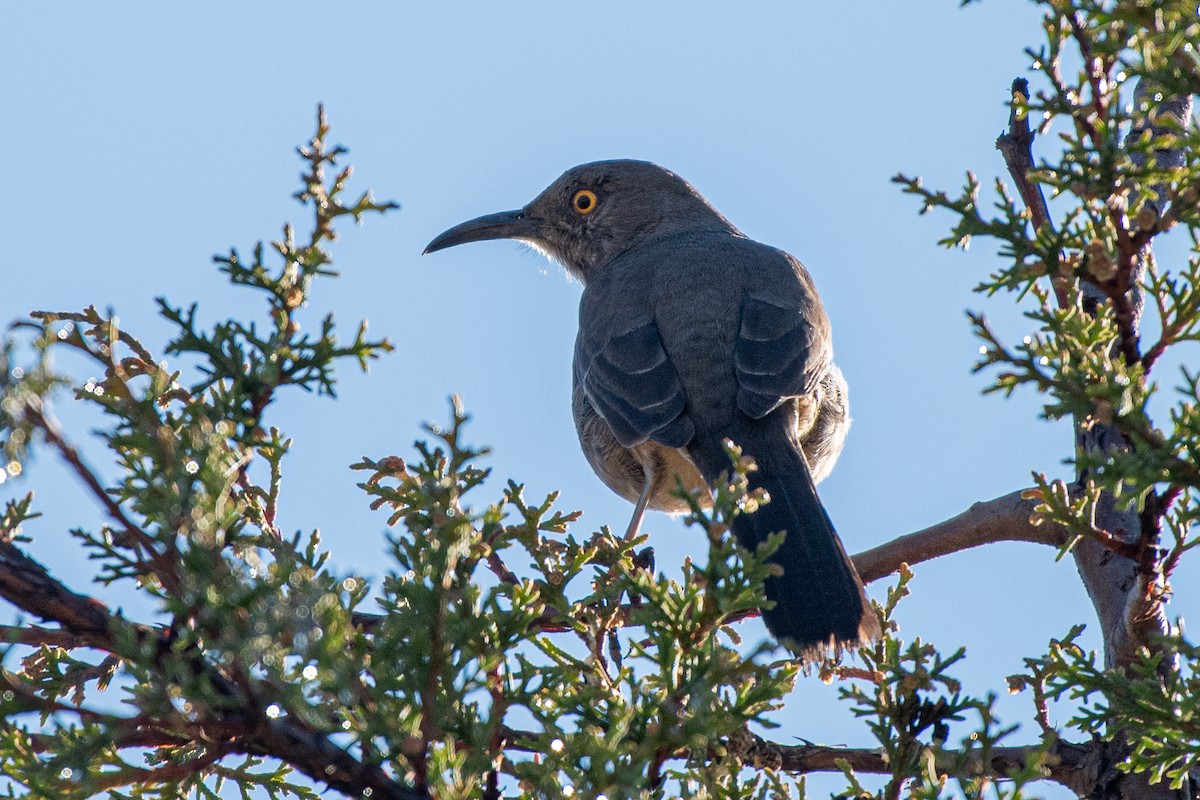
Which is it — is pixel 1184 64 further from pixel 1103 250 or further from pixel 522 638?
pixel 522 638

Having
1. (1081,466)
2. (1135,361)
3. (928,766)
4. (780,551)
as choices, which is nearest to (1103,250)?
(1135,361)

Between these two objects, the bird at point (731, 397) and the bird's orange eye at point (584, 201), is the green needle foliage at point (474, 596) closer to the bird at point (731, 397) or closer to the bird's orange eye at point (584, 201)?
the bird at point (731, 397)

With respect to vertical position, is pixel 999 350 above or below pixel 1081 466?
above

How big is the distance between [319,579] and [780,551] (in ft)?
8.85

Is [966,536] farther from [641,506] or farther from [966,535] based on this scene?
[641,506]

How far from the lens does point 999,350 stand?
3.12m

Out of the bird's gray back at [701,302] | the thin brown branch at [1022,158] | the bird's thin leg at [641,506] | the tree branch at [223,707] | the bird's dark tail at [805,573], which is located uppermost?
the bird's gray back at [701,302]

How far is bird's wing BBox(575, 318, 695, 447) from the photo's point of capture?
5668mm

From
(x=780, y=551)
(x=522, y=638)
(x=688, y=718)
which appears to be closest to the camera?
(x=688, y=718)

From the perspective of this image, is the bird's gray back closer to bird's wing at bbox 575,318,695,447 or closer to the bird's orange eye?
bird's wing at bbox 575,318,695,447

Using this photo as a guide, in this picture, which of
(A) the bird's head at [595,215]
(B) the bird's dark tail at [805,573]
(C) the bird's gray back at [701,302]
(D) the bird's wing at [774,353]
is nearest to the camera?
(B) the bird's dark tail at [805,573]

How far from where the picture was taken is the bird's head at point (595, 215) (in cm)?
841

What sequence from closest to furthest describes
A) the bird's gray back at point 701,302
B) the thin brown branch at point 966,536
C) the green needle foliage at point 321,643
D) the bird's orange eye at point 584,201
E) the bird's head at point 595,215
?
the green needle foliage at point 321,643 → the thin brown branch at point 966,536 → the bird's gray back at point 701,302 → the bird's head at point 595,215 → the bird's orange eye at point 584,201

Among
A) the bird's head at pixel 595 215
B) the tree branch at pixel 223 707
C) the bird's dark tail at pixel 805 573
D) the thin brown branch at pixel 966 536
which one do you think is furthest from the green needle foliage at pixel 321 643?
the bird's head at pixel 595 215
